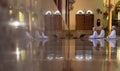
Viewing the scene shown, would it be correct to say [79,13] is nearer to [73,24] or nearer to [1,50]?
[73,24]

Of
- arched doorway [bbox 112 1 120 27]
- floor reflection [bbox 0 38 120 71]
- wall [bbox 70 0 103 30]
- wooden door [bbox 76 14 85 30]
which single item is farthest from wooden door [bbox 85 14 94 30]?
floor reflection [bbox 0 38 120 71]

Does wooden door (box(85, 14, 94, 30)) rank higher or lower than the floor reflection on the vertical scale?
higher

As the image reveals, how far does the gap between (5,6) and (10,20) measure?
120 millimetres

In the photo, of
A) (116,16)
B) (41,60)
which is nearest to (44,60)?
(41,60)

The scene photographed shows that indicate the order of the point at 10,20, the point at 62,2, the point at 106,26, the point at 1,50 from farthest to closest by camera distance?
the point at 106,26
the point at 62,2
the point at 10,20
the point at 1,50

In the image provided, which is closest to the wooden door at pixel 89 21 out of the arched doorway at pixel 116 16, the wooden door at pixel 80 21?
the wooden door at pixel 80 21

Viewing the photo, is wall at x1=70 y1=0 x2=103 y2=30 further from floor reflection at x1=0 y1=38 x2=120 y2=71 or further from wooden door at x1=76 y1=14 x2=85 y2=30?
floor reflection at x1=0 y1=38 x2=120 y2=71

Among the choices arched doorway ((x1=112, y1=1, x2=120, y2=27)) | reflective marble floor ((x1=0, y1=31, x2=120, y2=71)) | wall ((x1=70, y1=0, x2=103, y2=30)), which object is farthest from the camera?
wall ((x1=70, y1=0, x2=103, y2=30))

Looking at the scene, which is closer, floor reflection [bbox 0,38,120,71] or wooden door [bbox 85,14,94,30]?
floor reflection [bbox 0,38,120,71]

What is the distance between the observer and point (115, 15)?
21.1m

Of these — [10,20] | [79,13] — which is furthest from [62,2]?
[10,20]

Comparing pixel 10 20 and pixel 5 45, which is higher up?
pixel 10 20

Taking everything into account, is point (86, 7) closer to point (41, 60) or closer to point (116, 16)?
point (116, 16)

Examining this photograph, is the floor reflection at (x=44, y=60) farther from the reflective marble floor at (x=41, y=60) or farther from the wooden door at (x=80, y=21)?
the wooden door at (x=80, y=21)
